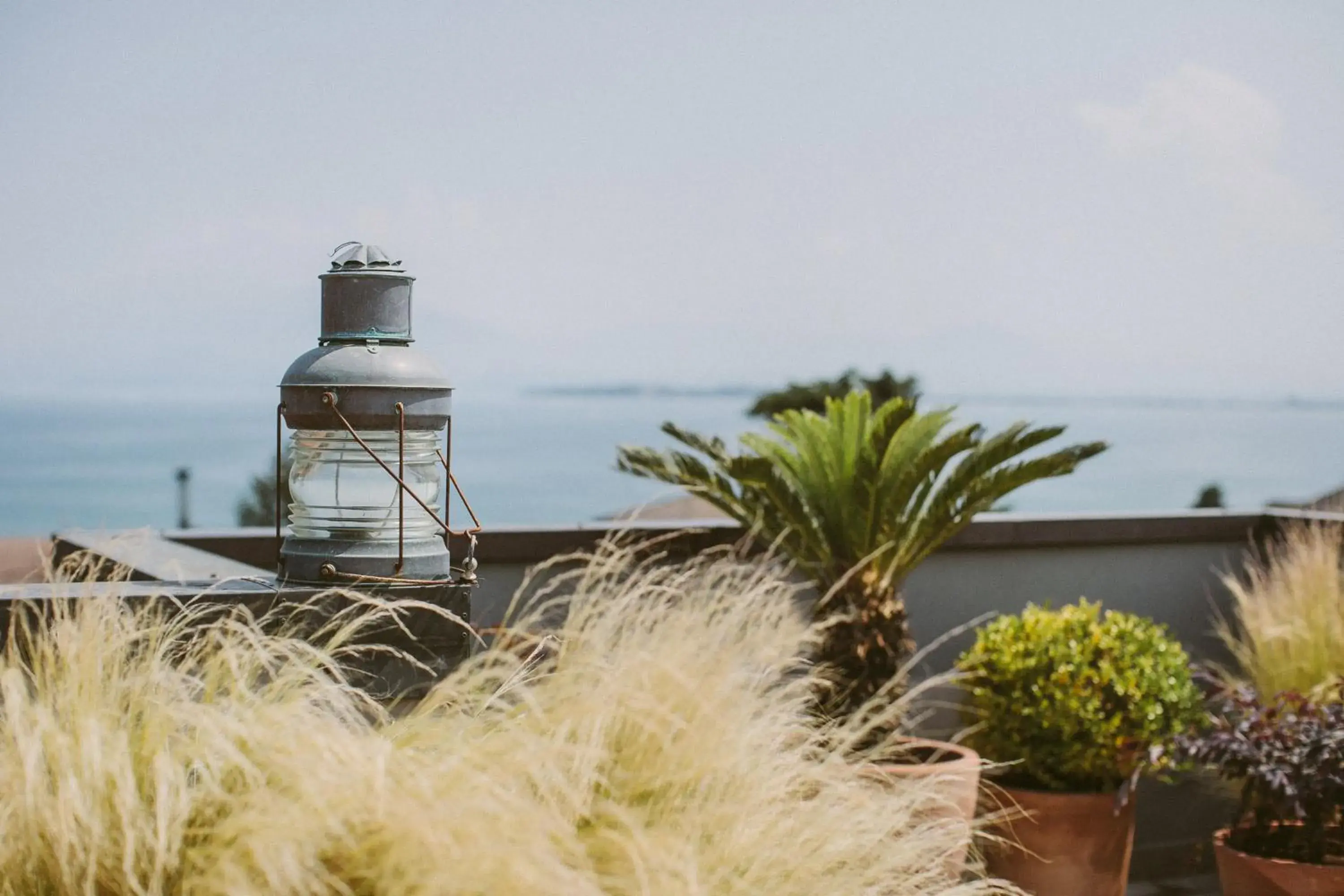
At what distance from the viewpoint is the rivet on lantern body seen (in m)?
2.90

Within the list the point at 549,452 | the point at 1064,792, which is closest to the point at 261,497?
the point at 1064,792

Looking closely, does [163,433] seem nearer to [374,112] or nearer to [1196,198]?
[374,112]

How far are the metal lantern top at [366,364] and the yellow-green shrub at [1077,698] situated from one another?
9.31ft

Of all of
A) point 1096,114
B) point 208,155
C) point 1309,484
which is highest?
point 1096,114

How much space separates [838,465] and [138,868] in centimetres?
367

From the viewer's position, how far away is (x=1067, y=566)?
20.7 ft

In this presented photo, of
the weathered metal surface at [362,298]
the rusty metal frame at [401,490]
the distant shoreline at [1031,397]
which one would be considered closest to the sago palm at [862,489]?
the rusty metal frame at [401,490]

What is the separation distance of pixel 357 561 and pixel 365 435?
26cm

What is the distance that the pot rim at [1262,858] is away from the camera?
412 centimetres

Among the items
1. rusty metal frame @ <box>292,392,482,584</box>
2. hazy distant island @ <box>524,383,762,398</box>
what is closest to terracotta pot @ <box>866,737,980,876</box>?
rusty metal frame @ <box>292,392,482,584</box>

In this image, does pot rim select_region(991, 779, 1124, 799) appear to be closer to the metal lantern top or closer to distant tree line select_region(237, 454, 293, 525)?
the metal lantern top

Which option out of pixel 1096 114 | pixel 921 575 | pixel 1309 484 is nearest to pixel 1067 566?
pixel 921 575

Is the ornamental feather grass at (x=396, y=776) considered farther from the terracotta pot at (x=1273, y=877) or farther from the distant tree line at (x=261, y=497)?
the distant tree line at (x=261, y=497)

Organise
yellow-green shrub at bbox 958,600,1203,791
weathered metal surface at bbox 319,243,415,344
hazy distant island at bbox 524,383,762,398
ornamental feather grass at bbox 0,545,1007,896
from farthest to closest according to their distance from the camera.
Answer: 1. hazy distant island at bbox 524,383,762,398
2. yellow-green shrub at bbox 958,600,1203,791
3. weathered metal surface at bbox 319,243,415,344
4. ornamental feather grass at bbox 0,545,1007,896
